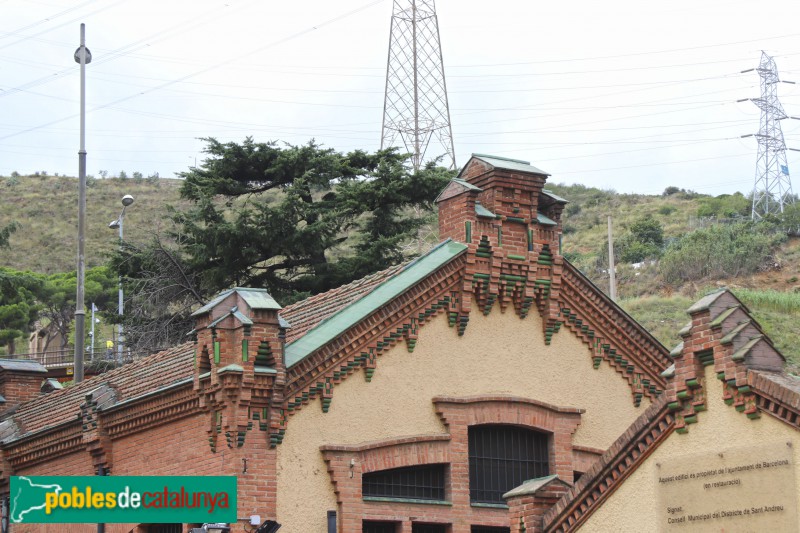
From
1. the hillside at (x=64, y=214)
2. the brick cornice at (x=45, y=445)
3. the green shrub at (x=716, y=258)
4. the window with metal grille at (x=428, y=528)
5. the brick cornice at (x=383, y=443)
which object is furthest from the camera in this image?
the hillside at (x=64, y=214)

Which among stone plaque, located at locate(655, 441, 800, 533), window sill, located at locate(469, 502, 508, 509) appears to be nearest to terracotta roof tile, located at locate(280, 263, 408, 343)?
window sill, located at locate(469, 502, 508, 509)

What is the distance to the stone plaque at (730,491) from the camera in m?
11.5

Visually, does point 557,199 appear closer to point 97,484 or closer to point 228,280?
point 97,484

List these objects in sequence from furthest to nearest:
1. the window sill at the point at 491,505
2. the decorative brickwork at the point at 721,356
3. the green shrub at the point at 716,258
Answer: the green shrub at the point at 716,258
the window sill at the point at 491,505
the decorative brickwork at the point at 721,356

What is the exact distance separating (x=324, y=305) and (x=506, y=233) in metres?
3.17

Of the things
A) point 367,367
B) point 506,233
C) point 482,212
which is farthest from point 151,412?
point 506,233

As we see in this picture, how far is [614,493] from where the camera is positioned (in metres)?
13.7

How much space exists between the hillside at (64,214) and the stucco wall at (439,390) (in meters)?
68.7

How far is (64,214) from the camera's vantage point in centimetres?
10338

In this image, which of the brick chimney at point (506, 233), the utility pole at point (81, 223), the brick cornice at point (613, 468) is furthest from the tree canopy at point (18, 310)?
the brick cornice at point (613, 468)

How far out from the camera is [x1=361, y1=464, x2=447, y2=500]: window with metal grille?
1688 centimetres

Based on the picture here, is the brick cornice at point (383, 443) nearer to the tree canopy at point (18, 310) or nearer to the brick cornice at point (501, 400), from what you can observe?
the brick cornice at point (501, 400)

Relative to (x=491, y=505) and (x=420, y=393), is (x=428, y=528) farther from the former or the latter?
(x=420, y=393)

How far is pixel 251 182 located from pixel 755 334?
1150 inches
